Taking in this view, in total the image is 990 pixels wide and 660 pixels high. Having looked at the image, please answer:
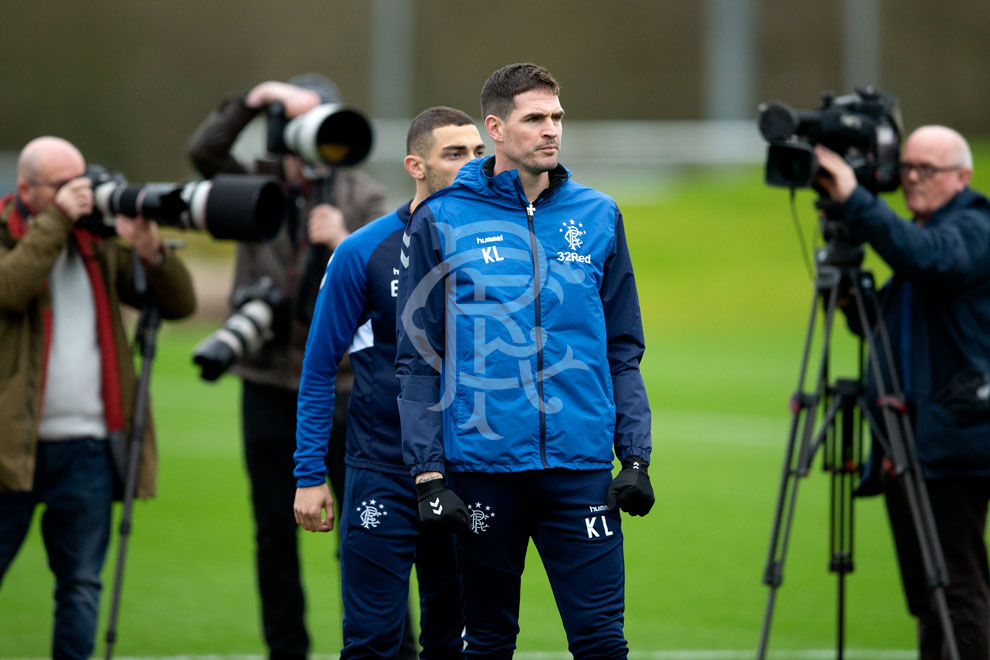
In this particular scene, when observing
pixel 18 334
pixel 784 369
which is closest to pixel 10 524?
pixel 18 334

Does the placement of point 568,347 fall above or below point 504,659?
above

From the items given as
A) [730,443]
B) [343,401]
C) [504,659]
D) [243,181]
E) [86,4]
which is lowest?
[730,443]

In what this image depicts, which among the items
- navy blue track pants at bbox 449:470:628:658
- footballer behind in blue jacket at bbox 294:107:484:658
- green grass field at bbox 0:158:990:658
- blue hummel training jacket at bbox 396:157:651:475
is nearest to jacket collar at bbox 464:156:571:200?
blue hummel training jacket at bbox 396:157:651:475

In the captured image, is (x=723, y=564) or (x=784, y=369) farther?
(x=784, y=369)

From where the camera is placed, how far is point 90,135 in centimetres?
3775

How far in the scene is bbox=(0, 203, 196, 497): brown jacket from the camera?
4766 millimetres

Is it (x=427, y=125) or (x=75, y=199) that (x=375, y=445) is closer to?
(x=427, y=125)

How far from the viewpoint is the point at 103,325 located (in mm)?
5043

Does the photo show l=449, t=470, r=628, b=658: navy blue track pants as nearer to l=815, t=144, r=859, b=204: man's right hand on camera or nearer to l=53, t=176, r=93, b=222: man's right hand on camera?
l=815, t=144, r=859, b=204: man's right hand on camera

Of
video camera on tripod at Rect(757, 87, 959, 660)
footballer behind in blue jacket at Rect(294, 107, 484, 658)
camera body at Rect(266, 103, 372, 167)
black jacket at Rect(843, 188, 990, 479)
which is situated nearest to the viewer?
footballer behind in blue jacket at Rect(294, 107, 484, 658)

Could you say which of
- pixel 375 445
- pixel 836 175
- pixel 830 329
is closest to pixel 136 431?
pixel 375 445

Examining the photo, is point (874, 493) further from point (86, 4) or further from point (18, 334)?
point (86, 4)

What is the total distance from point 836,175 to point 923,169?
1.67 feet

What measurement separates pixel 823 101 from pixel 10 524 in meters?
3.28
